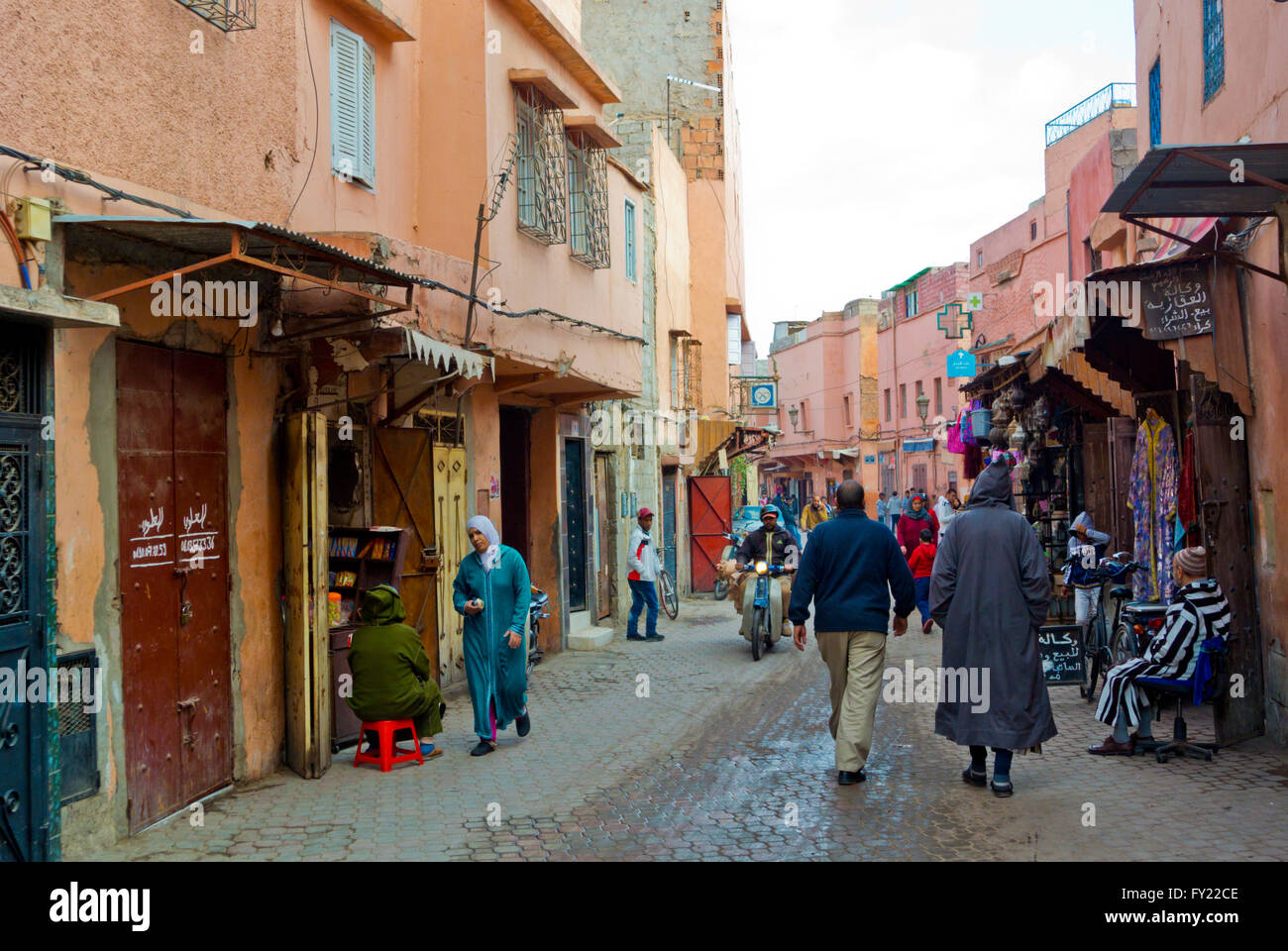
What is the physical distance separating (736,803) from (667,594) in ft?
37.6

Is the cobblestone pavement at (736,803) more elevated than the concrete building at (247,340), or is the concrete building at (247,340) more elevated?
the concrete building at (247,340)

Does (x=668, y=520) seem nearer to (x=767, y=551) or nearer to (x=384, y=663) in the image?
(x=767, y=551)

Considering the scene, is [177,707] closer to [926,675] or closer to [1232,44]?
[926,675]

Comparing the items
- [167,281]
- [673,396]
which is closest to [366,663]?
[167,281]

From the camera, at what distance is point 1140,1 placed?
41.2ft

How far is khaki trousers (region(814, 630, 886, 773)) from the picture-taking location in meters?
7.35

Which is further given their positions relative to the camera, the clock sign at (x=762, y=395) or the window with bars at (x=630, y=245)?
the clock sign at (x=762, y=395)

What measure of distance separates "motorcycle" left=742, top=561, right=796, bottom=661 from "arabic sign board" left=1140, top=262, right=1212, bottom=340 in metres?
6.19

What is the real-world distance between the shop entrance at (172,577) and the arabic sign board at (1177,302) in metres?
6.76

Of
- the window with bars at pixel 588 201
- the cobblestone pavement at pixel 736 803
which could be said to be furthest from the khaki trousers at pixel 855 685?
the window with bars at pixel 588 201

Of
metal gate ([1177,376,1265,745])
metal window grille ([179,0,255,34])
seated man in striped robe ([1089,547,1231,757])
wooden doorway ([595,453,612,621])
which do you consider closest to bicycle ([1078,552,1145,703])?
metal gate ([1177,376,1265,745])

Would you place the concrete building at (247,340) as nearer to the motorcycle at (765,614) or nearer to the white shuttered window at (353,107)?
the white shuttered window at (353,107)

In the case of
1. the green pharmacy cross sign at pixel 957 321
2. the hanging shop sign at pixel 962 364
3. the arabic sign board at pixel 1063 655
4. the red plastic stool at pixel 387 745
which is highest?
the green pharmacy cross sign at pixel 957 321

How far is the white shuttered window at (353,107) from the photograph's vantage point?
9117 millimetres
